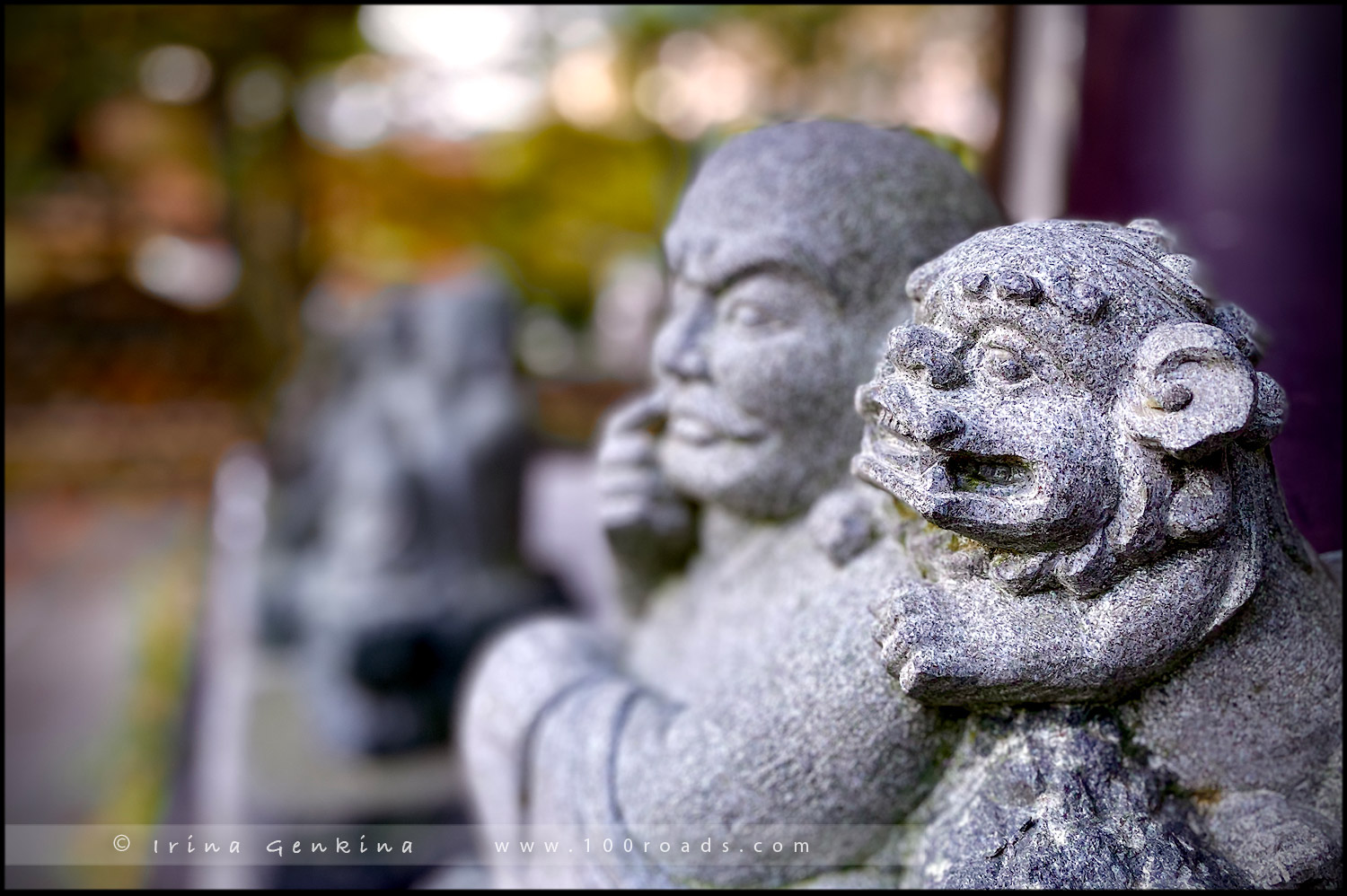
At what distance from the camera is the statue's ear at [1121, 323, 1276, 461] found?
39.4 inches

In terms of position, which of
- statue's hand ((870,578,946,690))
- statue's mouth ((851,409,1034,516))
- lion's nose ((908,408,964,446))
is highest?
lion's nose ((908,408,964,446))

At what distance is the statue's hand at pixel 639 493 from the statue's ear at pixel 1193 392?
2.60 ft

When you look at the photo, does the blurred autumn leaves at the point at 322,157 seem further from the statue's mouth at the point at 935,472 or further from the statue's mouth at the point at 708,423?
the statue's mouth at the point at 935,472

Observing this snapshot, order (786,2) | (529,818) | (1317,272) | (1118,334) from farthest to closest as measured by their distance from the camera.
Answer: (786,2) < (1317,272) < (529,818) < (1118,334)

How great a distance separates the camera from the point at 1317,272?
2.26m

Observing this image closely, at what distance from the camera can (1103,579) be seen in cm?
108

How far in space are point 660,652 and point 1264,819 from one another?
857mm

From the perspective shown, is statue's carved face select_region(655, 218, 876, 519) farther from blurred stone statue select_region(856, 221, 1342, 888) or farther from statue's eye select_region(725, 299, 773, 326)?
blurred stone statue select_region(856, 221, 1342, 888)

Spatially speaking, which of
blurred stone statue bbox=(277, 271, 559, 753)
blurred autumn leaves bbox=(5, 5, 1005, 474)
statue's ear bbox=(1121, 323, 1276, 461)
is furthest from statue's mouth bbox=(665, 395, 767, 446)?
blurred autumn leaves bbox=(5, 5, 1005, 474)

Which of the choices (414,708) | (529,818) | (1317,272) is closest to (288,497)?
(414,708)

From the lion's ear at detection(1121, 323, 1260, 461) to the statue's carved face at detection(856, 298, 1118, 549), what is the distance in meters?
0.05

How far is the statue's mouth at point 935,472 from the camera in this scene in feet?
3.48

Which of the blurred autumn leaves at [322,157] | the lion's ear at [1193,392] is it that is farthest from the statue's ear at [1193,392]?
the blurred autumn leaves at [322,157]

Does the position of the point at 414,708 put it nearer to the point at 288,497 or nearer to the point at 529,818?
the point at 288,497
